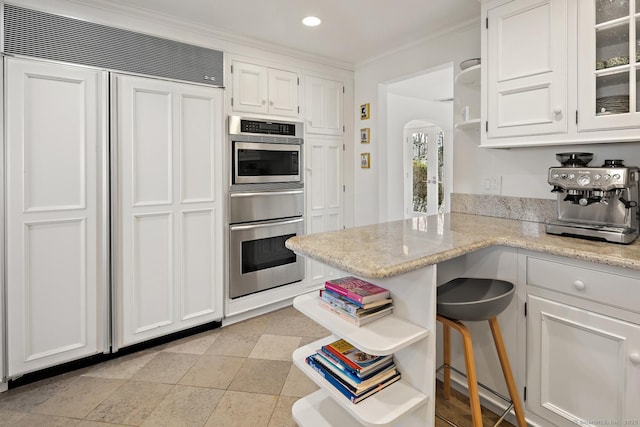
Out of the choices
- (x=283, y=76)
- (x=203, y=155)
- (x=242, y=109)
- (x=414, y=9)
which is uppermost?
(x=414, y=9)

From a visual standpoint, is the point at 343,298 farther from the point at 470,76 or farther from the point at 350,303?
the point at 470,76

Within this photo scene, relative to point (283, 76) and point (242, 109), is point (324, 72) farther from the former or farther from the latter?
point (242, 109)

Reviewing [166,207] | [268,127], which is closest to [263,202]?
[268,127]

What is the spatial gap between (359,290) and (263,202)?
1.81m

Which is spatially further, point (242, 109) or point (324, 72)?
point (324, 72)

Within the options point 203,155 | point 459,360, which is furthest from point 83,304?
point 459,360

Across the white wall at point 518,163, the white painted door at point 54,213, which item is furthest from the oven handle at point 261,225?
the white wall at point 518,163

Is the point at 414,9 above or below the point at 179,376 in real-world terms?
above

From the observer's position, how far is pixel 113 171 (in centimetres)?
234

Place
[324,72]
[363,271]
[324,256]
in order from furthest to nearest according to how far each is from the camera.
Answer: [324,72] < [324,256] < [363,271]

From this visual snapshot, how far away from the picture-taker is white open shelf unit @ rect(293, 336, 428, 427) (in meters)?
1.27

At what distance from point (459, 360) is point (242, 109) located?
2437mm

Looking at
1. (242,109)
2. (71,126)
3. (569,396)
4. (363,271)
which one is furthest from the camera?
(242,109)

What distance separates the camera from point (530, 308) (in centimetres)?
165
